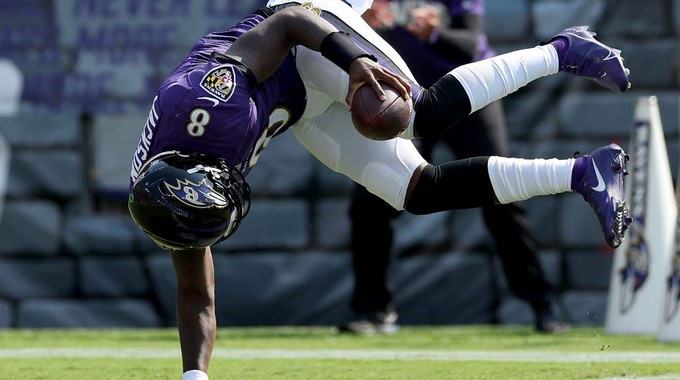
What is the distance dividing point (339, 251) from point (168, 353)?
1716 mm

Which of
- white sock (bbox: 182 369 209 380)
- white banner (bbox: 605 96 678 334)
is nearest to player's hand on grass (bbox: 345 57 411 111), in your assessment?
white sock (bbox: 182 369 209 380)

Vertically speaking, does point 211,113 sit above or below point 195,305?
above

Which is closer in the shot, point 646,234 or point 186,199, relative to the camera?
point 186,199

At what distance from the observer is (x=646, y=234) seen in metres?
5.52

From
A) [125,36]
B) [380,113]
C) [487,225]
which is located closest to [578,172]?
[380,113]

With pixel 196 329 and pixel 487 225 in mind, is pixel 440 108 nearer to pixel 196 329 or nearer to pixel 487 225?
pixel 196 329

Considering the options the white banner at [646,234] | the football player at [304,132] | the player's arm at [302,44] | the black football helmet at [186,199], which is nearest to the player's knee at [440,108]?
the football player at [304,132]

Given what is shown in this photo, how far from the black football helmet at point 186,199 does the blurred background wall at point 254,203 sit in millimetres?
3121

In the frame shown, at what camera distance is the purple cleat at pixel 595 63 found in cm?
362

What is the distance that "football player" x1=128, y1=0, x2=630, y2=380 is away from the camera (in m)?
3.16

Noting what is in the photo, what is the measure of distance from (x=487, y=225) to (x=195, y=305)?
94.3 inches

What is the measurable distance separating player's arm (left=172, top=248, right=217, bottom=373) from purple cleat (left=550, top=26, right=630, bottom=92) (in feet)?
3.99

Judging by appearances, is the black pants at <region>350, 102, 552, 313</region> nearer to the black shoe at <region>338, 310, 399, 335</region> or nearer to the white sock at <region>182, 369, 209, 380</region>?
the black shoe at <region>338, 310, 399, 335</region>

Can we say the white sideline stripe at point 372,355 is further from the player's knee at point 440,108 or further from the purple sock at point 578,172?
the player's knee at point 440,108
